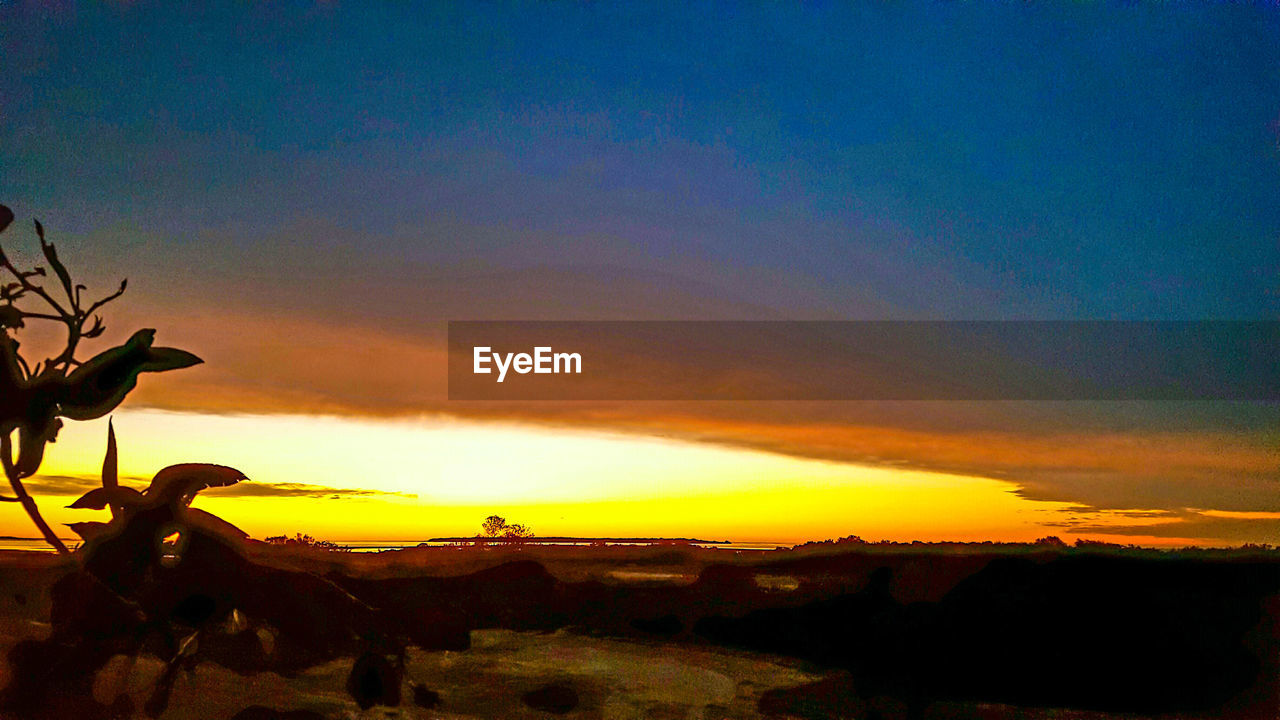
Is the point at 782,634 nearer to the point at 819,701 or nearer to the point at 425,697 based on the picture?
the point at 819,701

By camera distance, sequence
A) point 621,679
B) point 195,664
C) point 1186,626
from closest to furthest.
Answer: point 195,664
point 621,679
point 1186,626

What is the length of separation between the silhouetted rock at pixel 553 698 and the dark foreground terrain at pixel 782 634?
12 millimetres

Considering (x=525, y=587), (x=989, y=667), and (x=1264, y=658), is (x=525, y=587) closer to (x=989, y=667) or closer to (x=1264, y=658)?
(x=989, y=667)

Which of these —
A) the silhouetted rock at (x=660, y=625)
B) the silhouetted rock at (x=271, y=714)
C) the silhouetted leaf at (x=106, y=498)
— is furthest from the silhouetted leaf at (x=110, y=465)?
the silhouetted rock at (x=660, y=625)

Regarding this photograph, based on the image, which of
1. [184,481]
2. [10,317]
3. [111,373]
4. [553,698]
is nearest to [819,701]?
[553,698]

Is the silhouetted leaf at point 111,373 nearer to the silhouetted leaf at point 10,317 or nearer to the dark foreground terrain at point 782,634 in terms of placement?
the silhouetted leaf at point 10,317

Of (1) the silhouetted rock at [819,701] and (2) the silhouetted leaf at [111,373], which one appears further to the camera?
(1) the silhouetted rock at [819,701]

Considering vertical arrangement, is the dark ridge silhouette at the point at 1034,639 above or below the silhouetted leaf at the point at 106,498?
below

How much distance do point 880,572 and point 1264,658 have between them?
259 cm

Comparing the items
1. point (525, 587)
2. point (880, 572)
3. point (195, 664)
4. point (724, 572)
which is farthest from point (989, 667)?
point (195, 664)

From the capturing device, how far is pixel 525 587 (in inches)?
207

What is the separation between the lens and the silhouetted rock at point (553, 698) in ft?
16.2

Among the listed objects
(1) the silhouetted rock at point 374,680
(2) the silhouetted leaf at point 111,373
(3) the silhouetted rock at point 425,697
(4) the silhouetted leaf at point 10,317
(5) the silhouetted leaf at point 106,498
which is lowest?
(3) the silhouetted rock at point 425,697

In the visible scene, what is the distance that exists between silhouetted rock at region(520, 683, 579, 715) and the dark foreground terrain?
0.01 meters
